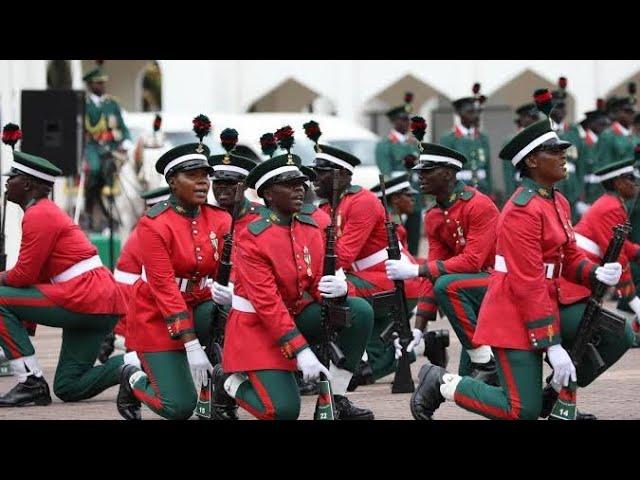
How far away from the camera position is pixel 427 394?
8906mm

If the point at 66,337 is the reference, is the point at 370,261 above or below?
above

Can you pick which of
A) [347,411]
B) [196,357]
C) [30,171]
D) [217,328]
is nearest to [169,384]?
[196,357]

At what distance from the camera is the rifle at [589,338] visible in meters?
8.51

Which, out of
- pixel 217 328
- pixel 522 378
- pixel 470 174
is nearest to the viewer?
pixel 522 378

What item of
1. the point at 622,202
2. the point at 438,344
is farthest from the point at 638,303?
the point at 438,344

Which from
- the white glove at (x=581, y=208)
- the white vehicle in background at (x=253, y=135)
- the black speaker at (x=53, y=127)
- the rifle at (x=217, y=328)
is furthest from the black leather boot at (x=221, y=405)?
the white vehicle in background at (x=253, y=135)

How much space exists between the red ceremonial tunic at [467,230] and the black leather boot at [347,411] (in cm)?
146

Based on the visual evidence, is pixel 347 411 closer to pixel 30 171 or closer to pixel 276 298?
pixel 276 298

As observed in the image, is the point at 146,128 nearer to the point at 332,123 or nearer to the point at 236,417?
the point at 332,123

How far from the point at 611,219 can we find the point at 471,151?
706 cm

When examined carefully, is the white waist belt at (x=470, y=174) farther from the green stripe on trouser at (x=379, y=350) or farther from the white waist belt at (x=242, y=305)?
the white waist belt at (x=242, y=305)

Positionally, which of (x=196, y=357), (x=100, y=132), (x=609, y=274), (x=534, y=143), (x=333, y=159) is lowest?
(x=196, y=357)
